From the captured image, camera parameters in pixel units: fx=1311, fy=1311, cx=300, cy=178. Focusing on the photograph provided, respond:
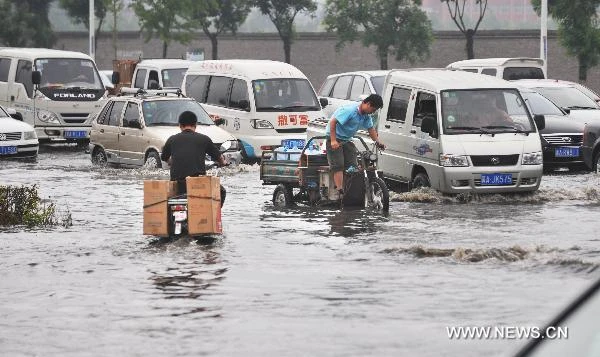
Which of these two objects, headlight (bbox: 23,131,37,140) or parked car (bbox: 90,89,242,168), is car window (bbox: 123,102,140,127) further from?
headlight (bbox: 23,131,37,140)

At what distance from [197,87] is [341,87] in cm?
345

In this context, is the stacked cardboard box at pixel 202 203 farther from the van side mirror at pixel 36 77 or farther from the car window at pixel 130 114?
the van side mirror at pixel 36 77

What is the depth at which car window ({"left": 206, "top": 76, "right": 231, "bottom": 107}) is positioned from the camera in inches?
1052

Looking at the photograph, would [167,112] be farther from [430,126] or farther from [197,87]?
[430,126]

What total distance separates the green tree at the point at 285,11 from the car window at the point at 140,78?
20.1 m

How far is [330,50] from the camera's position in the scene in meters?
56.1

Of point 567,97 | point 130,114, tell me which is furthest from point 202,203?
point 567,97

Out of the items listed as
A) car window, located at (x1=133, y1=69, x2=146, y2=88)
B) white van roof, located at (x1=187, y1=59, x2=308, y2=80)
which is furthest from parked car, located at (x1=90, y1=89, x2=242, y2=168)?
car window, located at (x1=133, y1=69, x2=146, y2=88)

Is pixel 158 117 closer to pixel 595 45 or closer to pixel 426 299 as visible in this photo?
pixel 426 299

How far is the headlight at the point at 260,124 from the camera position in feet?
83.8

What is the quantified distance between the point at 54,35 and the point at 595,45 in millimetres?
31586

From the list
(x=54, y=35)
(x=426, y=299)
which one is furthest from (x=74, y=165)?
(x=54, y=35)

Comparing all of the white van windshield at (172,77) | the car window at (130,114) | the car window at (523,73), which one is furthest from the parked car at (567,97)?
the white van windshield at (172,77)

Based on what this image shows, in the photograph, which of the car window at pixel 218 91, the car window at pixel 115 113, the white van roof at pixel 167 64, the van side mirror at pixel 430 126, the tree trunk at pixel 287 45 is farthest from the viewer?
the tree trunk at pixel 287 45
